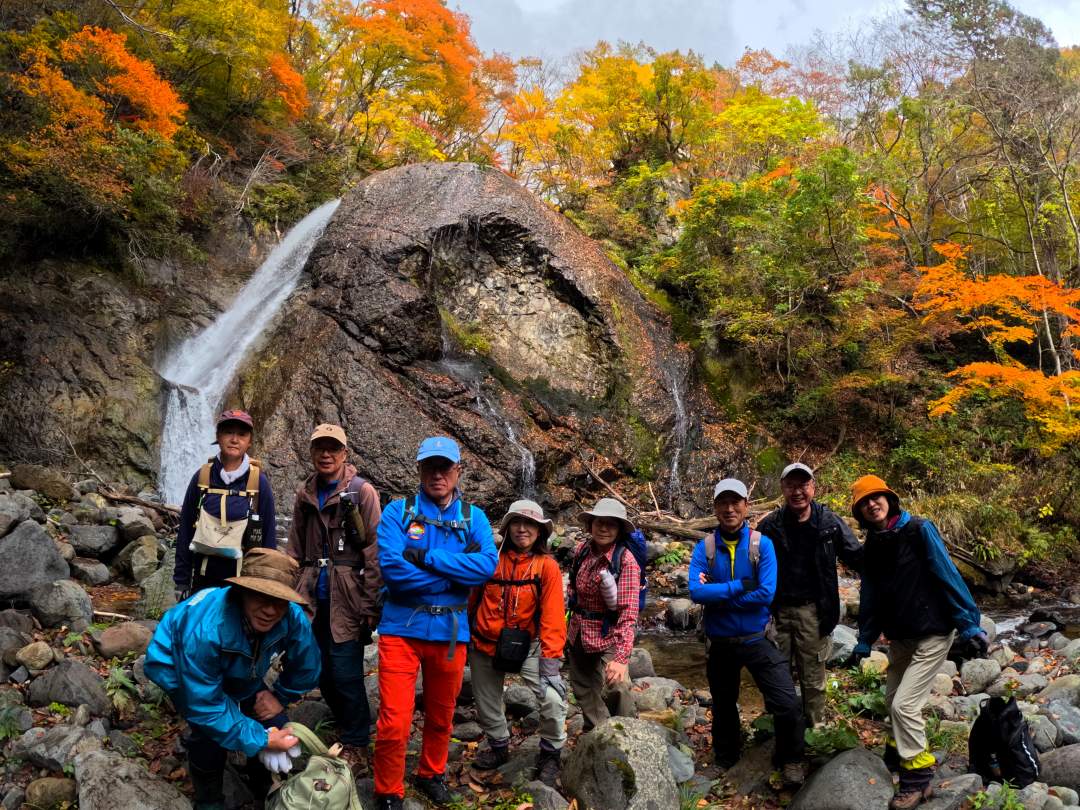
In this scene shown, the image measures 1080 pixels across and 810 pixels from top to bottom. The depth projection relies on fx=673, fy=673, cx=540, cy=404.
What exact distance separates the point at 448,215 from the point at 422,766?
1274 cm

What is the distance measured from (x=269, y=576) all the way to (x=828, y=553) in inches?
127

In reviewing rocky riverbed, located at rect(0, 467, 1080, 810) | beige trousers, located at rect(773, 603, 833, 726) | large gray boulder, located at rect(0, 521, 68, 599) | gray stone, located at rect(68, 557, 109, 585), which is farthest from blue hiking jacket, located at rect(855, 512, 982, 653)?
gray stone, located at rect(68, 557, 109, 585)

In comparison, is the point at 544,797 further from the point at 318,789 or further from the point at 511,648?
the point at 318,789

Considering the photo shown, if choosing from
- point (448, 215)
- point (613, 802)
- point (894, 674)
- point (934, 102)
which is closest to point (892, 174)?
point (934, 102)

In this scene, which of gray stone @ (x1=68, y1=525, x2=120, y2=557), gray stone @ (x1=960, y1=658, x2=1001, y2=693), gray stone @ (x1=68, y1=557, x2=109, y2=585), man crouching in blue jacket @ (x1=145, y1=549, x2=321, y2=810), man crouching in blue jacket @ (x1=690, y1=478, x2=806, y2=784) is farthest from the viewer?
gray stone @ (x1=68, y1=525, x2=120, y2=557)

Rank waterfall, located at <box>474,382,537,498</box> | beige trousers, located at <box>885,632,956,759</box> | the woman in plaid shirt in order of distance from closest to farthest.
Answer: beige trousers, located at <box>885,632,956,759</box> < the woman in plaid shirt < waterfall, located at <box>474,382,537,498</box>

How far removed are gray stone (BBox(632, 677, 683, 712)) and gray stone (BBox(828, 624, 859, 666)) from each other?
1.75m

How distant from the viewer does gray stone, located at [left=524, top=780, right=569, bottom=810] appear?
3545 mm

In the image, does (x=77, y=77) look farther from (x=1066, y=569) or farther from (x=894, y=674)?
(x=1066, y=569)

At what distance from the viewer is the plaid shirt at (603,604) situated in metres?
4.03

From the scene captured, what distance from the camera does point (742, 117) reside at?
17.5 metres

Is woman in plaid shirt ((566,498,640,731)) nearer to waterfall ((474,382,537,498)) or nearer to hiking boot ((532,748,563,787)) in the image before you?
hiking boot ((532,748,563,787))

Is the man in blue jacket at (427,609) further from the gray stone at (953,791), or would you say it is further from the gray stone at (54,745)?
the gray stone at (953,791)

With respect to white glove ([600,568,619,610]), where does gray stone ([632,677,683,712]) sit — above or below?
below
